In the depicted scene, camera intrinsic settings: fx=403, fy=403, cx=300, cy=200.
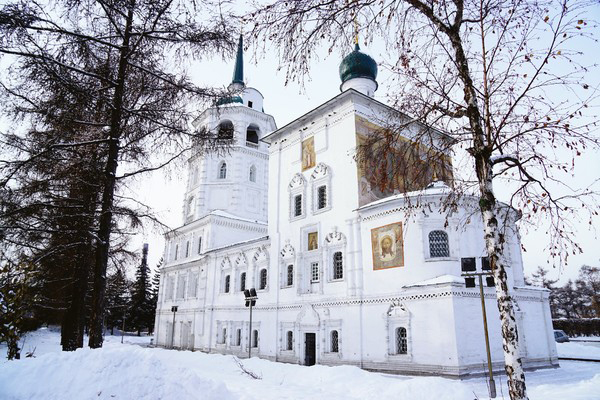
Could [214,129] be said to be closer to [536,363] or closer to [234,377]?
[234,377]

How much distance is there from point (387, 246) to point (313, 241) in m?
5.01

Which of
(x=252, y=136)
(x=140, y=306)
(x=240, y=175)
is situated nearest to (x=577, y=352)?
(x=240, y=175)

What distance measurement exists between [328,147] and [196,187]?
52.9 feet

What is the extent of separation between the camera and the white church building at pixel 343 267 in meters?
15.8

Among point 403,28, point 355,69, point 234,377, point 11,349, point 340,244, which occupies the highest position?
point 355,69

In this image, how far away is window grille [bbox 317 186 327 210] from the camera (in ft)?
72.0

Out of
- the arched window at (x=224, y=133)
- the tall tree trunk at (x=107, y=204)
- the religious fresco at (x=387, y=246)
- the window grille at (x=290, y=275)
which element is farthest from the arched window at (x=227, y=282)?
the tall tree trunk at (x=107, y=204)

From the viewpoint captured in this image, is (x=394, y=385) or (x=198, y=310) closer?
(x=394, y=385)

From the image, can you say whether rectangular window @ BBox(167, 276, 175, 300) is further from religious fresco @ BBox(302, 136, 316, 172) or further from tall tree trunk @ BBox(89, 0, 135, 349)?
tall tree trunk @ BBox(89, 0, 135, 349)

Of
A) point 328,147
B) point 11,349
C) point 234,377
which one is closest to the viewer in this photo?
point 11,349

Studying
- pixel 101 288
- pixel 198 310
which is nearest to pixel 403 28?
pixel 101 288

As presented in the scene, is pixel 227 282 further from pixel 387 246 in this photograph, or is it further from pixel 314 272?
pixel 387 246

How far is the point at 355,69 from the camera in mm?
24797

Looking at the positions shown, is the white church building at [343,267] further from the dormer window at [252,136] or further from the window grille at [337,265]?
the dormer window at [252,136]
